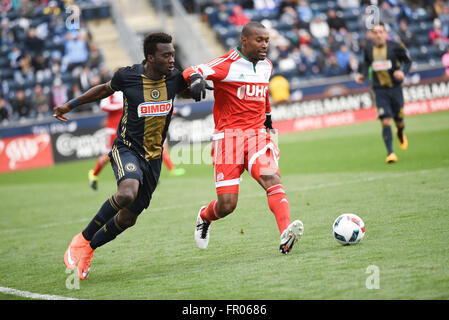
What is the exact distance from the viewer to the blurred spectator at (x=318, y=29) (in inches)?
1099

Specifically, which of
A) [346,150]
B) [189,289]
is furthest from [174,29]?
[189,289]

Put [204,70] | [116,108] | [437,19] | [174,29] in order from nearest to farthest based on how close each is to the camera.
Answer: [204,70]
[116,108]
[174,29]
[437,19]

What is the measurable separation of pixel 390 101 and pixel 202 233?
7.19m

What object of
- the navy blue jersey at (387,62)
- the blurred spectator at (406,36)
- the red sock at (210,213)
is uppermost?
the blurred spectator at (406,36)

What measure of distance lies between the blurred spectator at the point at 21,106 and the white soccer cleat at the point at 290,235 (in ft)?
55.2

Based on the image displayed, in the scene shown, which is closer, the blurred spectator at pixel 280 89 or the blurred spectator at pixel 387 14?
the blurred spectator at pixel 280 89

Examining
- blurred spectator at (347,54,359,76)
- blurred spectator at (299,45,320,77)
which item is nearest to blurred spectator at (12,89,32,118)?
blurred spectator at (299,45,320,77)

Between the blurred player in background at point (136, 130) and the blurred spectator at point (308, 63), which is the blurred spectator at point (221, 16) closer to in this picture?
the blurred spectator at point (308, 63)

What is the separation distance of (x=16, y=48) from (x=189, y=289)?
19.3 meters

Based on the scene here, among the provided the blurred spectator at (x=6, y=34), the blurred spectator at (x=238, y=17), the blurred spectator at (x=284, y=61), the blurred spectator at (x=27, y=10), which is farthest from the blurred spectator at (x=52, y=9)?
the blurred spectator at (x=284, y=61)

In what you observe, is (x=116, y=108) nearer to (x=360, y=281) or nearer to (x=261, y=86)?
(x=261, y=86)

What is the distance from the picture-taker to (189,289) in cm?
557

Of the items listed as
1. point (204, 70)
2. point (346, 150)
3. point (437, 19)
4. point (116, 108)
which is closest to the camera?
point (204, 70)

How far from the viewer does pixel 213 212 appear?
6.98 m
